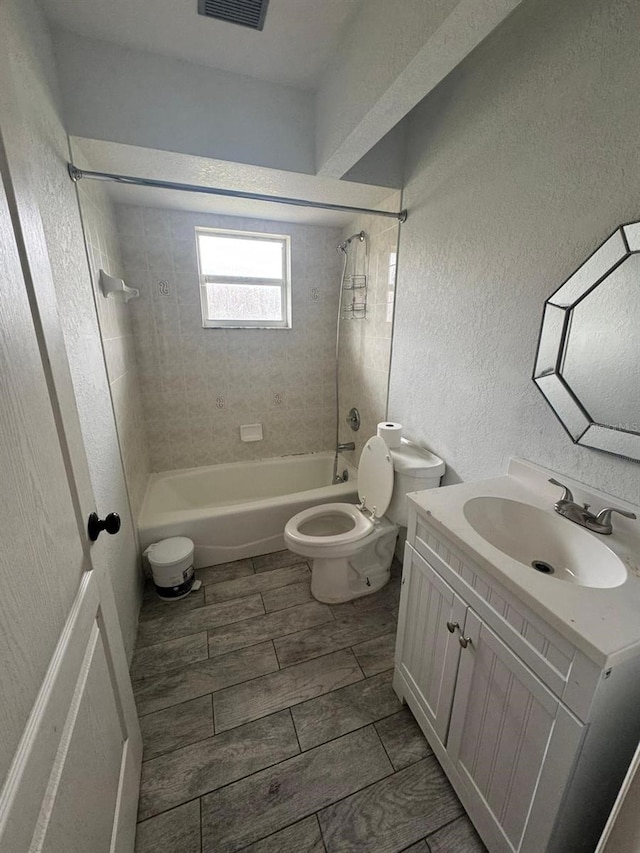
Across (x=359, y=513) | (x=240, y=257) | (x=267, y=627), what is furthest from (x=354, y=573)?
(x=240, y=257)

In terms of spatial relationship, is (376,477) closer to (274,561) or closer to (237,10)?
(274,561)

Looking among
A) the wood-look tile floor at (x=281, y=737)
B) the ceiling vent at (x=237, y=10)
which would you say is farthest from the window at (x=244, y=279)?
the wood-look tile floor at (x=281, y=737)

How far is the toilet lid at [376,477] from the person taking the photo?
1.76 meters

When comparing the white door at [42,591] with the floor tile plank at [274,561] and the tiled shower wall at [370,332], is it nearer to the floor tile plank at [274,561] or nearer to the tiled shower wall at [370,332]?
the floor tile plank at [274,561]

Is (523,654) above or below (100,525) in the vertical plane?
below

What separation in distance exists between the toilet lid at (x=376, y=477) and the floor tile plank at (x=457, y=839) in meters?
1.08

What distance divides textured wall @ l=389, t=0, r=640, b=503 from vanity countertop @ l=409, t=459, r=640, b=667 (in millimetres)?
76

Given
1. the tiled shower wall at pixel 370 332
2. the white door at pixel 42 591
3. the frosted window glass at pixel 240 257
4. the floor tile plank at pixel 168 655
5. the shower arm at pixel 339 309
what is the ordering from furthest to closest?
the frosted window glass at pixel 240 257 → the shower arm at pixel 339 309 → the tiled shower wall at pixel 370 332 → the floor tile plank at pixel 168 655 → the white door at pixel 42 591

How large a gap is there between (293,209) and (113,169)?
100cm

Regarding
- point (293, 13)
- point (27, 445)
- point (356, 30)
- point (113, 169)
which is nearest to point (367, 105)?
point (356, 30)

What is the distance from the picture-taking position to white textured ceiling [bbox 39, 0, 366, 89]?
3.88 feet

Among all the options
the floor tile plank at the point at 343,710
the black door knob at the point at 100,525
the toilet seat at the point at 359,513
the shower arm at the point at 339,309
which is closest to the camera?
the black door knob at the point at 100,525

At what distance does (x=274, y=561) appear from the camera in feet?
7.30

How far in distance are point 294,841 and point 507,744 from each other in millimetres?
710
